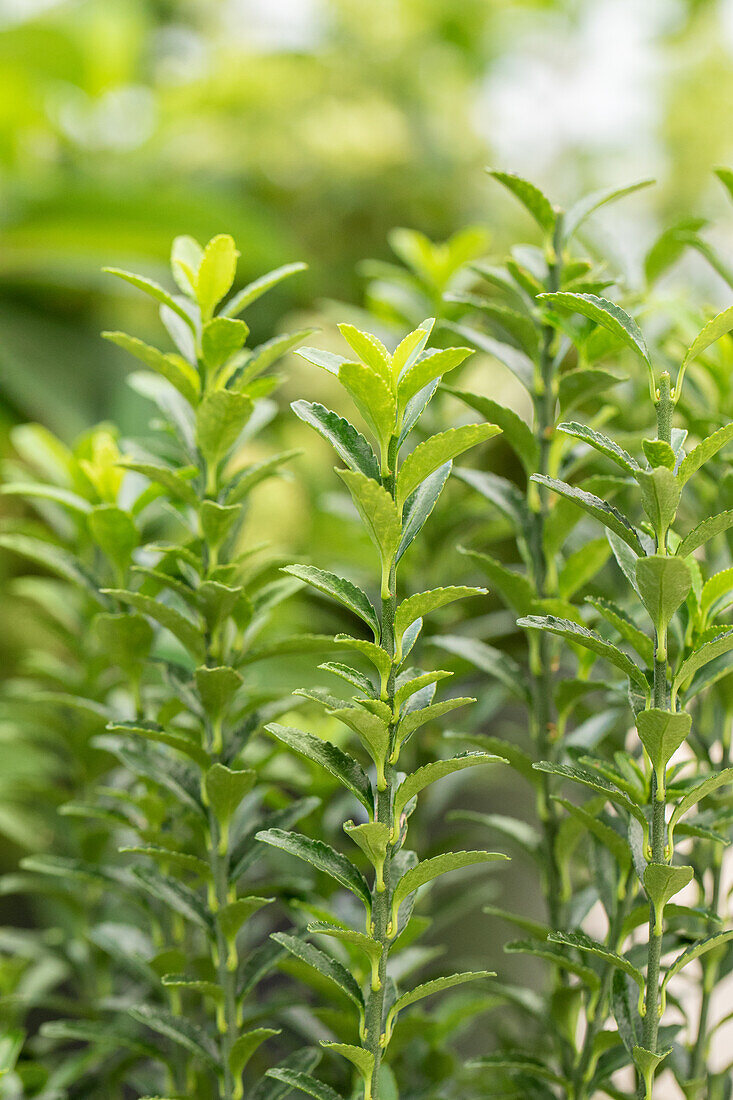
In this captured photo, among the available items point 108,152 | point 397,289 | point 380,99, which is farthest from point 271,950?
point 108,152

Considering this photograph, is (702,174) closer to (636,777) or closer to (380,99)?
(380,99)

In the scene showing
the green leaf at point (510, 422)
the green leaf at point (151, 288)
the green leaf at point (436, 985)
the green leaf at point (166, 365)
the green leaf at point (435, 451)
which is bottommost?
the green leaf at point (436, 985)

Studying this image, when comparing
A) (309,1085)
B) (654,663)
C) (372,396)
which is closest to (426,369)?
(372,396)

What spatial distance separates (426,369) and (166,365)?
0.38 ft

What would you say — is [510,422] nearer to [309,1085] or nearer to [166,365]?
[166,365]

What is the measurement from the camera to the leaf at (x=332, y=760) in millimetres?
307

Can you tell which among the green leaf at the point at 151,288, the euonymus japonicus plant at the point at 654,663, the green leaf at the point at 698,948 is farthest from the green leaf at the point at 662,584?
the green leaf at the point at 151,288

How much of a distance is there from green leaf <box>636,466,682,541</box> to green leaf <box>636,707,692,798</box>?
56mm

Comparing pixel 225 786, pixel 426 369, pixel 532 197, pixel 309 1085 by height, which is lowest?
pixel 309 1085

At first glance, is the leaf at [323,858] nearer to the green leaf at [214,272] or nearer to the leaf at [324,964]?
the leaf at [324,964]

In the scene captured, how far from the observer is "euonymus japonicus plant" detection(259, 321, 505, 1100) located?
0.29 metres

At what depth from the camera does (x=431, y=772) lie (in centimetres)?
30

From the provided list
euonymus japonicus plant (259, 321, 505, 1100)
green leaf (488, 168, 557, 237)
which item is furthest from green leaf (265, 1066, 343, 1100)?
green leaf (488, 168, 557, 237)

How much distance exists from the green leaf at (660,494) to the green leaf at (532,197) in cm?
15
